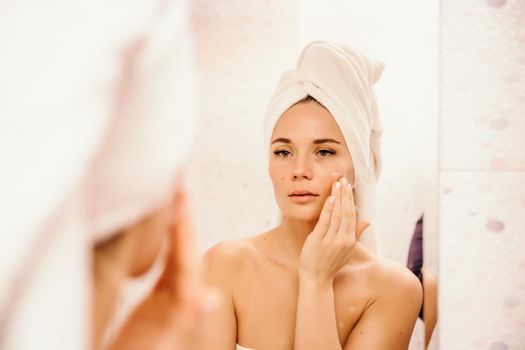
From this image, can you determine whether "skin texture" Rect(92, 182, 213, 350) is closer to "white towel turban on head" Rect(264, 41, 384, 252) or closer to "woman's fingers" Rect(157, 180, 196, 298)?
"woman's fingers" Rect(157, 180, 196, 298)

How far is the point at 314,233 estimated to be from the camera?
0.65 metres

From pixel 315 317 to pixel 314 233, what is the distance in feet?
0.38

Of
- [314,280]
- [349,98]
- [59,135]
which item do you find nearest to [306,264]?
[314,280]

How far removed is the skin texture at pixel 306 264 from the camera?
635mm

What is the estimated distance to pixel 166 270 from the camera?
43 centimetres

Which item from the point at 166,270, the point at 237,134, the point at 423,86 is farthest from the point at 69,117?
the point at 423,86

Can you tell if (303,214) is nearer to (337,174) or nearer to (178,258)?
(337,174)

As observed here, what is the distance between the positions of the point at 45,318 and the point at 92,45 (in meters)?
0.18

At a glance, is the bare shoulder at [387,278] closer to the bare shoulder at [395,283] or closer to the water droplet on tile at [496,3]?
the bare shoulder at [395,283]

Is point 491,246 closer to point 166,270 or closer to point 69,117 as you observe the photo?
point 166,270

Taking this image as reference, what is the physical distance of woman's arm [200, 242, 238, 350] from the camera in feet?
1.98

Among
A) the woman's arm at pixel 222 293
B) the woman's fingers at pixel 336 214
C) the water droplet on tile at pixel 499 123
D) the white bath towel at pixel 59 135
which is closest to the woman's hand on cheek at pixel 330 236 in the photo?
the woman's fingers at pixel 336 214

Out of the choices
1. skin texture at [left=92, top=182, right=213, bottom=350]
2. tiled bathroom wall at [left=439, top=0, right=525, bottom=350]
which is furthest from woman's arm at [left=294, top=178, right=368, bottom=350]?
skin texture at [left=92, top=182, right=213, bottom=350]

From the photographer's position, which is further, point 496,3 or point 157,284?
point 496,3
